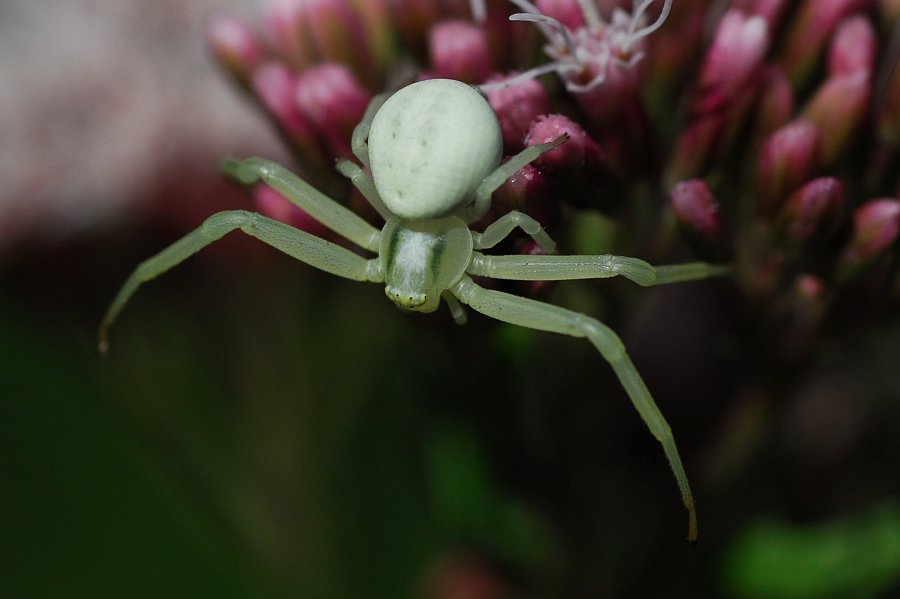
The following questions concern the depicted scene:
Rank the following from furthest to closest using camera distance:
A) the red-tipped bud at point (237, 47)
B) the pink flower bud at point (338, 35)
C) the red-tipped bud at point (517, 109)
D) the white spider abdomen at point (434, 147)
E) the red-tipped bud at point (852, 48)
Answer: the red-tipped bud at point (237, 47) → the pink flower bud at point (338, 35) → the red-tipped bud at point (852, 48) → the red-tipped bud at point (517, 109) → the white spider abdomen at point (434, 147)

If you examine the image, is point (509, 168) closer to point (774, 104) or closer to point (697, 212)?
point (697, 212)

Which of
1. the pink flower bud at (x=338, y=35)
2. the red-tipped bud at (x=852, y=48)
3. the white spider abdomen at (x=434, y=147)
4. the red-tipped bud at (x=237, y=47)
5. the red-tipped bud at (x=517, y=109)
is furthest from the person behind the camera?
the red-tipped bud at (x=237, y=47)

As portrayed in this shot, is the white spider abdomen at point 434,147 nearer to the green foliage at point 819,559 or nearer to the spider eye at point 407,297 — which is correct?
the spider eye at point 407,297

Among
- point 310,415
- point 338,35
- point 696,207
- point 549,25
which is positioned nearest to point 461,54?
point 549,25

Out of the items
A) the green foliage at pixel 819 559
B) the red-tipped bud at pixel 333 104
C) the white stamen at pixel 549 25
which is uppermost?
the red-tipped bud at pixel 333 104

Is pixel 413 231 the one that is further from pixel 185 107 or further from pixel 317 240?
pixel 185 107

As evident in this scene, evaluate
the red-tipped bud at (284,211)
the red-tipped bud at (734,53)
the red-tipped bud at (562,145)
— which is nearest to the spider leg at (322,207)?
the red-tipped bud at (284,211)
